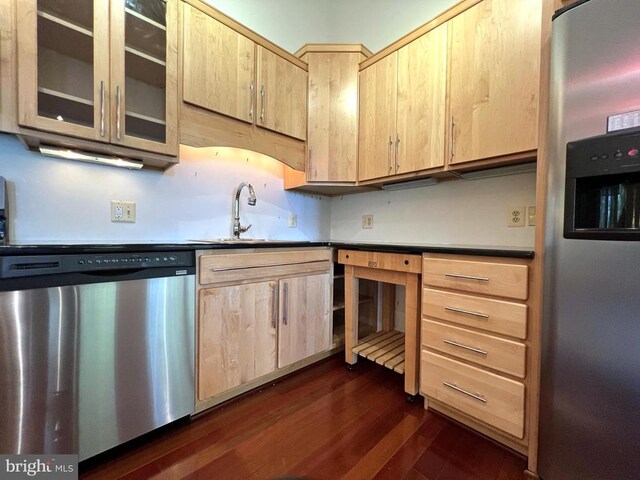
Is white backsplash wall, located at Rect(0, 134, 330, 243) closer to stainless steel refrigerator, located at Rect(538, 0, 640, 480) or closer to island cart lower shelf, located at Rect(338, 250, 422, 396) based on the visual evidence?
island cart lower shelf, located at Rect(338, 250, 422, 396)

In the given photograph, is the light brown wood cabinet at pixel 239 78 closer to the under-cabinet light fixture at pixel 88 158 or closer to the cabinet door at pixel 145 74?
the cabinet door at pixel 145 74

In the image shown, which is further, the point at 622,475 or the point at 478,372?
the point at 478,372

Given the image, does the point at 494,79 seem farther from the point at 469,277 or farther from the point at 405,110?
the point at 469,277

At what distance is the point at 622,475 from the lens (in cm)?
86

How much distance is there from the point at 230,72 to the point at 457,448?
2.33 m

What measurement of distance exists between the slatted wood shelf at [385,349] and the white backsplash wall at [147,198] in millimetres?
1075

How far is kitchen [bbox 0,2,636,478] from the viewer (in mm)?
1343

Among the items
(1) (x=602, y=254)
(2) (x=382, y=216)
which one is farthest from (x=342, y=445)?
(2) (x=382, y=216)

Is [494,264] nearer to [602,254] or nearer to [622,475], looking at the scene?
[602,254]

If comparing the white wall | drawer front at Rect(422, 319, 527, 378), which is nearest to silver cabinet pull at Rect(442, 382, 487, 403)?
drawer front at Rect(422, 319, 527, 378)

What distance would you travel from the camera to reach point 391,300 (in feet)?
7.52

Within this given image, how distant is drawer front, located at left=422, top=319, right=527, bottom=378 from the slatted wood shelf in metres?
0.34

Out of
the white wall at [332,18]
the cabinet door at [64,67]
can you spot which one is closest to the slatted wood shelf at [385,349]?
the cabinet door at [64,67]

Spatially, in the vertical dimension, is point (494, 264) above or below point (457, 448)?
above
